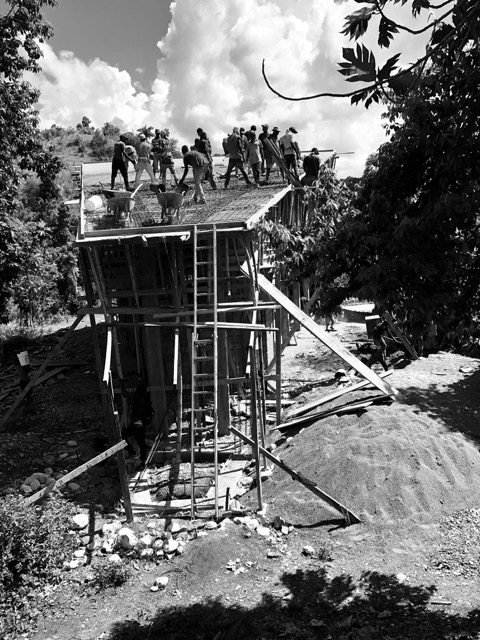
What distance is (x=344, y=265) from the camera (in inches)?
180

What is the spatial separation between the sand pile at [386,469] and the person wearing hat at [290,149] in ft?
34.2

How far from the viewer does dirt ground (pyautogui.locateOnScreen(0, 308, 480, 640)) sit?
634 centimetres

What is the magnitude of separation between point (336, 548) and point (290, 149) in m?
13.7

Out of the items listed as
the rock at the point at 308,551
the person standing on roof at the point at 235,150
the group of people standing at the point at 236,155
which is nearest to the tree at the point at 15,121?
the group of people standing at the point at 236,155

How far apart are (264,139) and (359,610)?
1460 centimetres

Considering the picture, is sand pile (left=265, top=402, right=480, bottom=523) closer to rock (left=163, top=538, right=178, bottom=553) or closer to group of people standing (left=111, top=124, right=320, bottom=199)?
rock (left=163, top=538, right=178, bottom=553)

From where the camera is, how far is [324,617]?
638 centimetres

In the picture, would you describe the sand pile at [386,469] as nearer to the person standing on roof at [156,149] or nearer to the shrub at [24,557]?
the shrub at [24,557]

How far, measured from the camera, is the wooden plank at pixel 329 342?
11594 mm

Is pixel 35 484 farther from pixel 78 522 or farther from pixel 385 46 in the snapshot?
→ pixel 385 46

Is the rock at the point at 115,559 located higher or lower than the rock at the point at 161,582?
higher

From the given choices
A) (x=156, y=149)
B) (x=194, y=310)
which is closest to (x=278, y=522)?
(x=194, y=310)

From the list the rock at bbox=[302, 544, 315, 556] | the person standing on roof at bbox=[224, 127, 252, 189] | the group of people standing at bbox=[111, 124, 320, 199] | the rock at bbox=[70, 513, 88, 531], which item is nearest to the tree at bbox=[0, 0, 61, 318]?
the group of people standing at bbox=[111, 124, 320, 199]

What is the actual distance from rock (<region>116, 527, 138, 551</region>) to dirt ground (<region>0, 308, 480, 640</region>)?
1.40 feet
